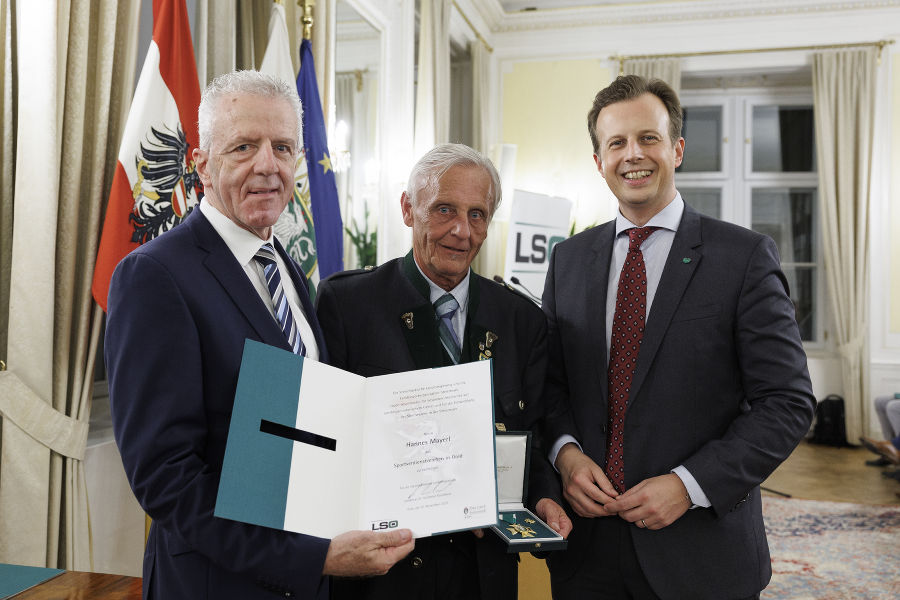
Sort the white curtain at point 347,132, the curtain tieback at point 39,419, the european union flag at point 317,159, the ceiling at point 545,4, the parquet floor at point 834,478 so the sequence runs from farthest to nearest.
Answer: the ceiling at point 545,4 < the parquet floor at point 834,478 < the white curtain at point 347,132 < the european union flag at point 317,159 < the curtain tieback at point 39,419

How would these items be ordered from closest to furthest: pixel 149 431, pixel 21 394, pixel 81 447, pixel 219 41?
pixel 149 431 → pixel 21 394 → pixel 81 447 → pixel 219 41

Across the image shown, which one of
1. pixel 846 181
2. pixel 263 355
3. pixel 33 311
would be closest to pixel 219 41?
pixel 33 311

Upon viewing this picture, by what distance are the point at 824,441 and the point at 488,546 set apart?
20.8ft

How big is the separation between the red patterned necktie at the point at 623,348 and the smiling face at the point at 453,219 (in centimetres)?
37

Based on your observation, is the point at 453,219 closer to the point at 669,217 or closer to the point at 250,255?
the point at 250,255

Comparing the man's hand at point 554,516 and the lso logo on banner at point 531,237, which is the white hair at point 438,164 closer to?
the man's hand at point 554,516

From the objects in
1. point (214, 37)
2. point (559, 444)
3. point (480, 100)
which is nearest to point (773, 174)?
point (480, 100)

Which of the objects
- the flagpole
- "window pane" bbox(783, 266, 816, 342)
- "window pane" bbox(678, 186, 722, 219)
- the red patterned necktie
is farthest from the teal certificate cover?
"window pane" bbox(783, 266, 816, 342)

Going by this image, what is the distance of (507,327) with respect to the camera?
1539 millimetres

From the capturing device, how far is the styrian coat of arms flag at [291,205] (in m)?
2.80

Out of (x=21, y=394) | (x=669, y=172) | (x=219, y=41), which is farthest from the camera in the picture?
(x=219, y=41)

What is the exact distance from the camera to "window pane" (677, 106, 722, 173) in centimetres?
764

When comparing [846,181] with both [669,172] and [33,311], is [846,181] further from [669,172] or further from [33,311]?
[33,311]

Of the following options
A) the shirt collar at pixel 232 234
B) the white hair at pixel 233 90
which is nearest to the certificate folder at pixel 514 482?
the shirt collar at pixel 232 234
